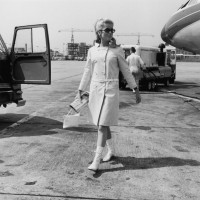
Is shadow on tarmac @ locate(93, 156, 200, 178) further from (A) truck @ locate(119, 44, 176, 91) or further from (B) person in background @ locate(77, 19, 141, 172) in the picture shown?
(A) truck @ locate(119, 44, 176, 91)

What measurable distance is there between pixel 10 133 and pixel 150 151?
9.15 feet

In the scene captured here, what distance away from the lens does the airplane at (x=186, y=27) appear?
35.6 ft

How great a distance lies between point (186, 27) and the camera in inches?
447

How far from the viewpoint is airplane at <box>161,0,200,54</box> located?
10851 millimetres

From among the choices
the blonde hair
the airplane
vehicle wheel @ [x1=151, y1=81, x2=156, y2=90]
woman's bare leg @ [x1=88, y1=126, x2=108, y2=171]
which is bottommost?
vehicle wheel @ [x1=151, y1=81, x2=156, y2=90]

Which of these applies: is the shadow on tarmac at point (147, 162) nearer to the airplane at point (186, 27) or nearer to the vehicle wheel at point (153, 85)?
the airplane at point (186, 27)

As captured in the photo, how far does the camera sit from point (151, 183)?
4.27m

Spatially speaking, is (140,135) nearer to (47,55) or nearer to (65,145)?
(65,145)

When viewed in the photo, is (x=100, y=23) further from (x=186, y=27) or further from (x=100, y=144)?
(x=186, y=27)

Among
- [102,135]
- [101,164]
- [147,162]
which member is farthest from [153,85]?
[102,135]

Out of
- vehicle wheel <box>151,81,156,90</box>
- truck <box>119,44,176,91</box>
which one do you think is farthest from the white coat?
vehicle wheel <box>151,81,156,90</box>

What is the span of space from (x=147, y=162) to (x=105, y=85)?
1294mm

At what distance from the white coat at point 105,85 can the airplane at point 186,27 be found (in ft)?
21.9

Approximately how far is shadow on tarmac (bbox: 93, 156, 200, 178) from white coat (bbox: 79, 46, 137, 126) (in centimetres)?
65
